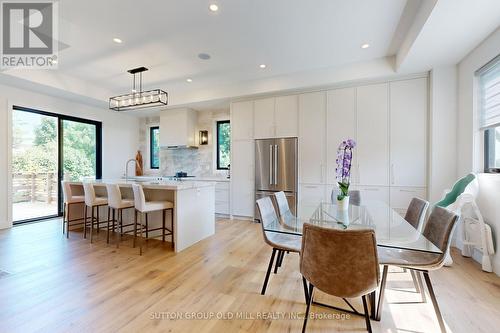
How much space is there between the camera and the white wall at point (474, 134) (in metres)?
2.40

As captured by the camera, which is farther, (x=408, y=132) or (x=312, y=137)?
(x=312, y=137)

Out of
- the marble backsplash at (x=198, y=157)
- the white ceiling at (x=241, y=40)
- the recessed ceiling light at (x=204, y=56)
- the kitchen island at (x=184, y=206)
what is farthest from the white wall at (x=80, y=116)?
the recessed ceiling light at (x=204, y=56)

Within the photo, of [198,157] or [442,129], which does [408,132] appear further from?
[198,157]

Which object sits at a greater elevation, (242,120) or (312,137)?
(242,120)

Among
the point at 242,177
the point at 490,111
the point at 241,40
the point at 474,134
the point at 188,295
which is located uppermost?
the point at 241,40

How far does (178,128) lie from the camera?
215 inches

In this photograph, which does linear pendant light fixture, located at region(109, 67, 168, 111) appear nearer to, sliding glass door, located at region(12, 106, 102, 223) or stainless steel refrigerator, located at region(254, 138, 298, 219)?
sliding glass door, located at region(12, 106, 102, 223)

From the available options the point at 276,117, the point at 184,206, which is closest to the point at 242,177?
the point at 276,117

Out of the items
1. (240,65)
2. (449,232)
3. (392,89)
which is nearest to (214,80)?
(240,65)

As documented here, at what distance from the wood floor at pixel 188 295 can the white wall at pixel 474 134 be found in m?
0.71

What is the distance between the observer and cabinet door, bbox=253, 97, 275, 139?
4496 millimetres

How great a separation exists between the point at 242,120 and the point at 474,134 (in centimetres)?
365

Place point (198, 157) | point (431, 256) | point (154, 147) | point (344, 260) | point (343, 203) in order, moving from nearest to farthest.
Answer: point (344, 260), point (431, 256), point (343, 203), point (198, 157), point (154, 147)

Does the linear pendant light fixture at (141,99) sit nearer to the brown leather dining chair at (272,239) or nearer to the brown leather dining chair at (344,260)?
the brown leather dining chair at (272,239)
